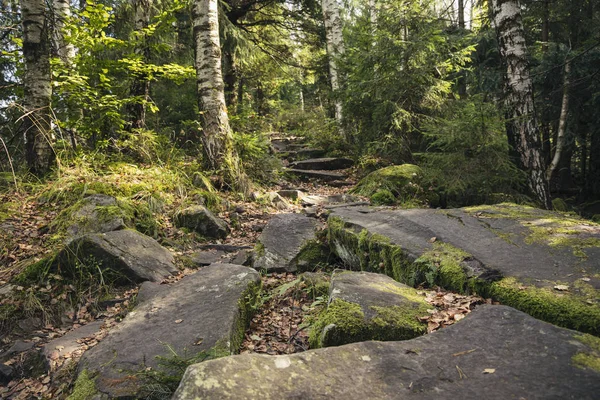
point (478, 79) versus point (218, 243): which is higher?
point (478, 79)

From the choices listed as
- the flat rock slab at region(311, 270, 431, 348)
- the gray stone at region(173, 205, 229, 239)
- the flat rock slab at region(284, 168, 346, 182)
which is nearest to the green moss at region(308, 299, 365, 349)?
the flat rock slab at region(311, 270, 431, 348)

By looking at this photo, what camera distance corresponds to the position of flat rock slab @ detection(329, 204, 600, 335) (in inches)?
101

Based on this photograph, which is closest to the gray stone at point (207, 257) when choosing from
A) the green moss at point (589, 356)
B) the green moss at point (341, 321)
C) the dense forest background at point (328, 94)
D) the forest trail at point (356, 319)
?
the forest trail at point (356, 319)

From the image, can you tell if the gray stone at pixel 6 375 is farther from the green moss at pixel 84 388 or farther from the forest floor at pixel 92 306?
the green moss at pixel 84 388

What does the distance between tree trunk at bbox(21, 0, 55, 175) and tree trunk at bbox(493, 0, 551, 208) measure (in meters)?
8.05

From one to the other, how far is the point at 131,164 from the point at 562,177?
1335 centimetres

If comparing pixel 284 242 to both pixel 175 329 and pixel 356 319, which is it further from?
pixel 356 319

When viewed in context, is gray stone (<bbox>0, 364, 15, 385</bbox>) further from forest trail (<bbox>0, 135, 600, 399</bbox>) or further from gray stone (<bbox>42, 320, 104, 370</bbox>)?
gray stone (<bbox>42, 320, 104, 370</bbox>)

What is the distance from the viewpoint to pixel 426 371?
1840 mm

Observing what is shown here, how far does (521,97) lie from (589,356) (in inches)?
236

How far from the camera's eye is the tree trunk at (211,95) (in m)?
7.73

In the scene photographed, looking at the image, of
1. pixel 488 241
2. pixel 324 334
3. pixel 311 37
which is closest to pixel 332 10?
pixel 311 37

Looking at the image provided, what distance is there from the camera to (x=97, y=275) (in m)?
4.35

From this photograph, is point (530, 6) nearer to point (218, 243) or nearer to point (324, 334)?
point (218, 243)
